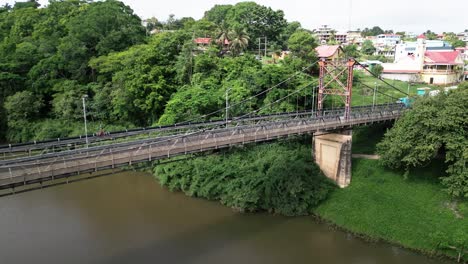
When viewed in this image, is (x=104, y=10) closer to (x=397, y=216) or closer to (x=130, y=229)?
(x=130, y=229)

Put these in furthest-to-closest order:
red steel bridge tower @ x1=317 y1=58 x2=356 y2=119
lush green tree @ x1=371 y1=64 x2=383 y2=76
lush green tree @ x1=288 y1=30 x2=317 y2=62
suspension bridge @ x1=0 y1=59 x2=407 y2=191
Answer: lush green tree @ x1=371 y1=64 x2=383 y2=76
lush green tree @ x1=288 y1=30 x2=317 y2=62
red steel bridge tower @ x1=317 y1=58 x2=356 y2=119
suspension bridge @ x1=0 y1=59 x2=407 y2=191

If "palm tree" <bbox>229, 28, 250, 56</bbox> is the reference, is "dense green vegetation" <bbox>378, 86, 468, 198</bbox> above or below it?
below

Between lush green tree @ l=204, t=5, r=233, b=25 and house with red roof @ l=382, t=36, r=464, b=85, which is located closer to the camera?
house with red roof @ l=382, t=36, r=464, b=85

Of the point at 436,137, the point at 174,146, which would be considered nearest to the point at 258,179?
the point at 174,146

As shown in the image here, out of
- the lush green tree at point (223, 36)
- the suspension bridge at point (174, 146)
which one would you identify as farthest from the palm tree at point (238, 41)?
the suspension bridge at point (174, 146)

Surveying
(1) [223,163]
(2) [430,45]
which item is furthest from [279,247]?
(2) [430,45]

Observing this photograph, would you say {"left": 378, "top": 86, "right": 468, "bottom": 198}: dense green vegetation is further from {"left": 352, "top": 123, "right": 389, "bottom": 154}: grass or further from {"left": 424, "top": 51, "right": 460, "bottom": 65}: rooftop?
{"left": 424, "top": 51, "right": 460, "bottom": 65}: rooftop

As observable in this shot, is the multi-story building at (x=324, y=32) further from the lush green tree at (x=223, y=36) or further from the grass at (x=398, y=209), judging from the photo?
the grass at (x=398, y=209)

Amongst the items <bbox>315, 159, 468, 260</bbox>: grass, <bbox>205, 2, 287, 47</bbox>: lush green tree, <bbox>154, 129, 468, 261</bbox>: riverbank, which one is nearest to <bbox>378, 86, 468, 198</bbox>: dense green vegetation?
<bbox>315, 159, 468, 260</bbox>: grass
